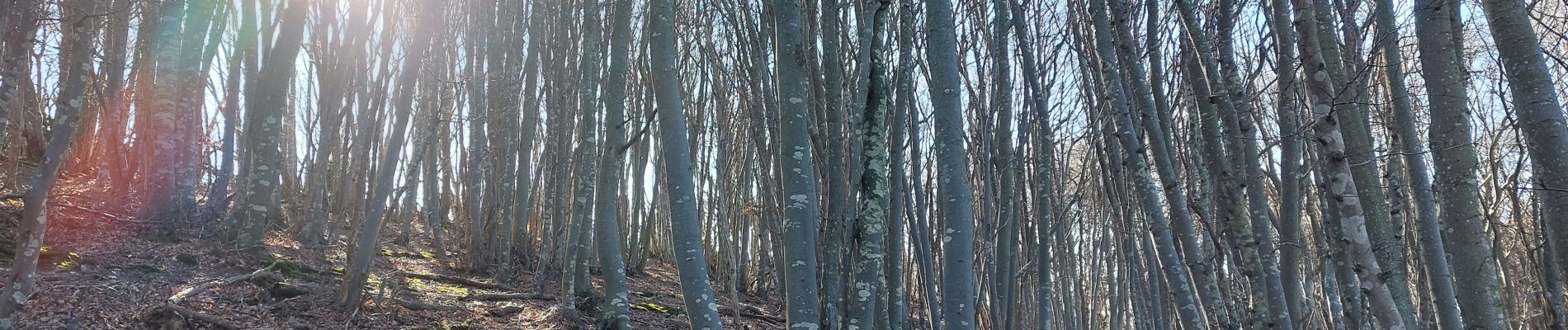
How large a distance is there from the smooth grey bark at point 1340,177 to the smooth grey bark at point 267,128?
7.40m

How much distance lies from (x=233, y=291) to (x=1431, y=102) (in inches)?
266

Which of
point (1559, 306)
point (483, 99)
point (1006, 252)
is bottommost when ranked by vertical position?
point (1559, 306)

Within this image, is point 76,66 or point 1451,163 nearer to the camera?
point 1451,163

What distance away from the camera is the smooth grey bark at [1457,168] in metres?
2.95

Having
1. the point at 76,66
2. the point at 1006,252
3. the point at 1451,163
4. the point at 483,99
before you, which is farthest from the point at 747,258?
the point at 1451,163

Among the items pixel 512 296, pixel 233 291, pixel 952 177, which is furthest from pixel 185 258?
pixel 952 177

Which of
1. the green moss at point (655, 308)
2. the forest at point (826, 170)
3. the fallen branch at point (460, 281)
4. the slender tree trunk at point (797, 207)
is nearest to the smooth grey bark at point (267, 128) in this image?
the forest at point (826, 170)

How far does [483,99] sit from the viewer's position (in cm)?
986

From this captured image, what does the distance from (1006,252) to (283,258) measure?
6.01 m

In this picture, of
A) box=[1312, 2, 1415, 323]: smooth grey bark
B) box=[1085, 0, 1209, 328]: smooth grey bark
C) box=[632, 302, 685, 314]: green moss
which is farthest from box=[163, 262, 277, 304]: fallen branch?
box=[1312, 2, 1415, 323]: smooth grey bark

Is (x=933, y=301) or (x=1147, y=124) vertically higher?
(x=1147, y=124)

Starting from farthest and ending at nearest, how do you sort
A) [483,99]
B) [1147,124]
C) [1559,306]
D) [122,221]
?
[483,99] < [122,221] < [1559,306] < [1147,124]

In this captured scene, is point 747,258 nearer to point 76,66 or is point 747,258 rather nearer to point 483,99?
point 483,99

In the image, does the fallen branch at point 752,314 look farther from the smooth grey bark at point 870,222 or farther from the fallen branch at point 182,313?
the smooth grey bark at point 870,222
